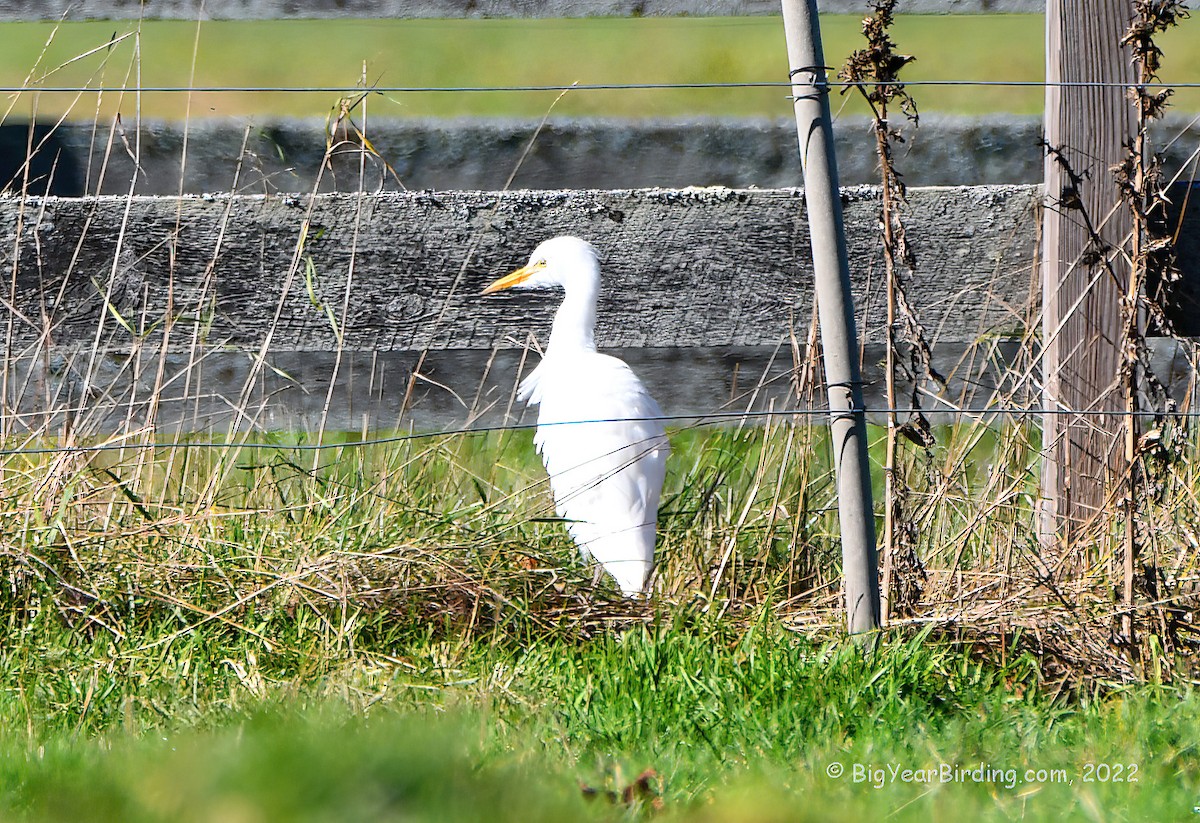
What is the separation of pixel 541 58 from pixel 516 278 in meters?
14.4

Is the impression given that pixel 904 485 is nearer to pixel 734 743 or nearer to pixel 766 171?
pixel 734 743

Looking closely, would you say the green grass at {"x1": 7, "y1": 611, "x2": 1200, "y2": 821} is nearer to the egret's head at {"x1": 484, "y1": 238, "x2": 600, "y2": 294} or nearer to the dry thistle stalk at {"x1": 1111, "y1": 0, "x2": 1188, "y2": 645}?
the dry thistle stalk at {"x1": 1111, "y1": 0, "x2": 1188, "y2": 645}

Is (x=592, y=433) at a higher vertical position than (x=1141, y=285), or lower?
lower

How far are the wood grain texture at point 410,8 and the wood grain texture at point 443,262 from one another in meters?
0.57

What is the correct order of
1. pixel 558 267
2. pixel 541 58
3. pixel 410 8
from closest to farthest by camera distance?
pixel 558 267 → pixel 410 8 → pixel 541 58

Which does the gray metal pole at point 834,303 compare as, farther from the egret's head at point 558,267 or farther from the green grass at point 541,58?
the green grass at point 541,58

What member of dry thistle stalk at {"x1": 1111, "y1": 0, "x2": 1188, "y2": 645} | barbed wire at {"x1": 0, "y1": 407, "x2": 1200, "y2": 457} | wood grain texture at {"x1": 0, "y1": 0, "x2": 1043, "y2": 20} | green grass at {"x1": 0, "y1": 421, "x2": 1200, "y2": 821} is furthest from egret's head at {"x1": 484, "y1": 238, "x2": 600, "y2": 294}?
dry thistle stalk at {"x1": 1111, "y1": 0, "x2": 1188, "y2": 645}

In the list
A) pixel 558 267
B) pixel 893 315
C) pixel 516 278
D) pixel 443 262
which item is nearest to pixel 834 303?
pixel 893 315

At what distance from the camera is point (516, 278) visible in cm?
338

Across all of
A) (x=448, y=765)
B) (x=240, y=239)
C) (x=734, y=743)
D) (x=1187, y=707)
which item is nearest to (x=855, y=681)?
(x=734, y=743)

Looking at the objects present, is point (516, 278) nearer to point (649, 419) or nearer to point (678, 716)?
point (649, 419)

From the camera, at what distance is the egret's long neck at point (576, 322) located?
11.0ft

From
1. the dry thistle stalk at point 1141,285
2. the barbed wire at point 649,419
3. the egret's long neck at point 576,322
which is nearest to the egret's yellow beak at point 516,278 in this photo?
the egret's long neck at point 576,322

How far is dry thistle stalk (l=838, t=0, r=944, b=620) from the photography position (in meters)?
2.78
